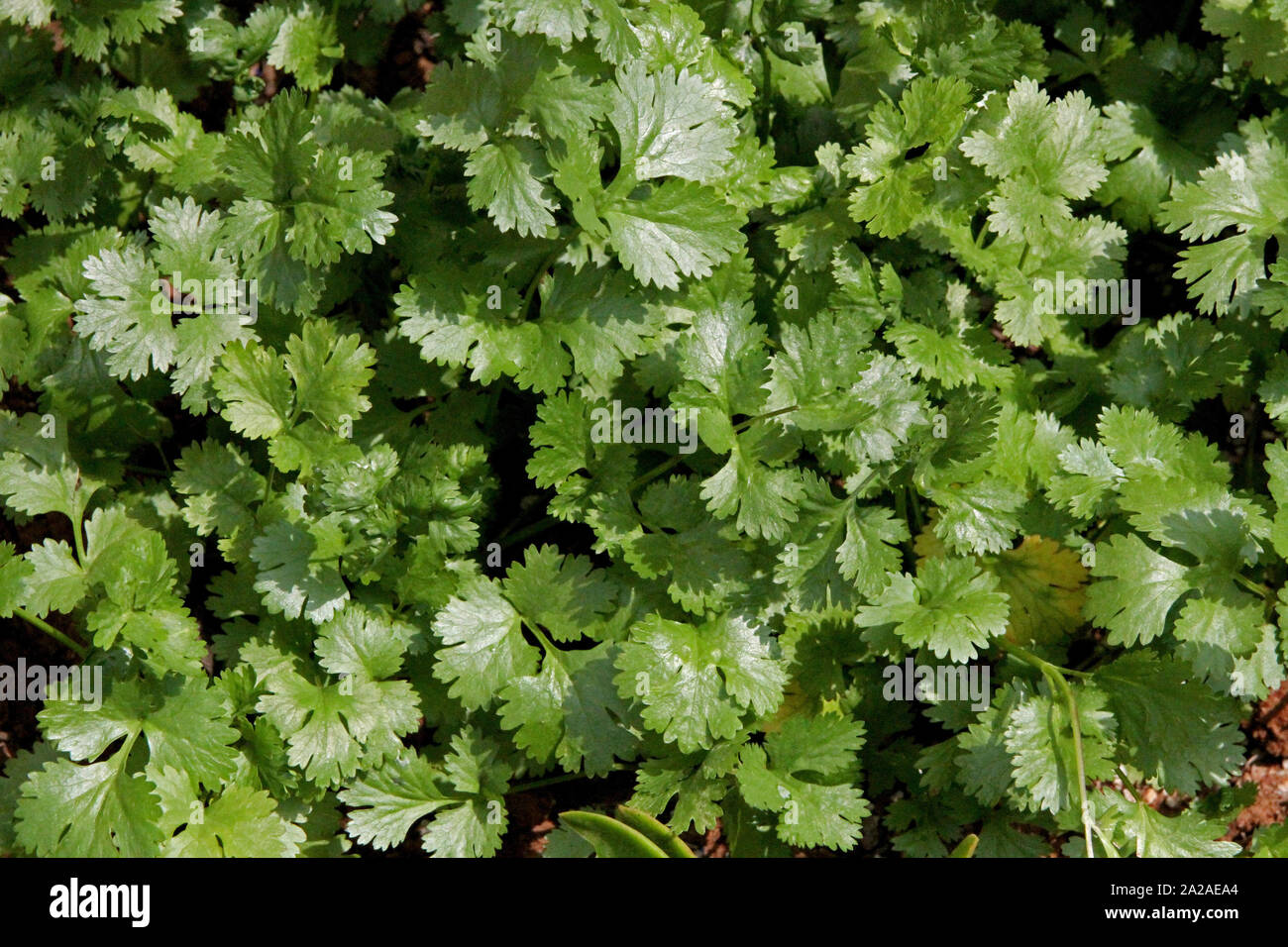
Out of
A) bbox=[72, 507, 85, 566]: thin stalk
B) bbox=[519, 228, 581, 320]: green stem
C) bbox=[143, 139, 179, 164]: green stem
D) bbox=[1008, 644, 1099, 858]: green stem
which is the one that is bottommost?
bbox=[1008, 644, 1099, 858]: green stem

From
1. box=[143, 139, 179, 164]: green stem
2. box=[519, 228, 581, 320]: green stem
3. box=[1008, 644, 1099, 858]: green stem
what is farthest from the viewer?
box=[143, 139, 179, 164]: green stem

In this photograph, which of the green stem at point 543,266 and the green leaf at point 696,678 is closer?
the green leaf at point 696,678

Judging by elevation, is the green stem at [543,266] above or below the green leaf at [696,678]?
above

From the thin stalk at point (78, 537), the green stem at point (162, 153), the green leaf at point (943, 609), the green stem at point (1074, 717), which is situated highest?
the green stem at point (162, 153)

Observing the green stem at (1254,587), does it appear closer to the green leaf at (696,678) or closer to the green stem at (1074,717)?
the green stem at (1074,717)

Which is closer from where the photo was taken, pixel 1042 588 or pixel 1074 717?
pixel 1074 717

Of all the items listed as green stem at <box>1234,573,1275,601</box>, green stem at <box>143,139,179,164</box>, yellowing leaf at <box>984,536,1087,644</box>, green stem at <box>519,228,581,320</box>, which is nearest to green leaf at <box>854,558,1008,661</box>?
yellowing leaf at <box>984,536,1087,644</box>

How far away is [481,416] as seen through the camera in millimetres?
3129

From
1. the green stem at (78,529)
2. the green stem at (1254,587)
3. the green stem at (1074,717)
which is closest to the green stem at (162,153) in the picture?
the green stem at (78,529)

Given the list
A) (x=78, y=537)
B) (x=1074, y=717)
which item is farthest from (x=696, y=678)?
(x=78, y=537)

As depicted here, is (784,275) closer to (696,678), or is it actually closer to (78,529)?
(696,678)

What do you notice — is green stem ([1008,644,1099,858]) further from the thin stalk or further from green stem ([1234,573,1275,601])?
the thin stalk

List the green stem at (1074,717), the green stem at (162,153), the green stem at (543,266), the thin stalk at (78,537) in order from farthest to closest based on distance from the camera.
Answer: the green stem at (162,153) < the thin stalk at (78,537) < the green stem at (543,266) < the green stem at (1074,717)

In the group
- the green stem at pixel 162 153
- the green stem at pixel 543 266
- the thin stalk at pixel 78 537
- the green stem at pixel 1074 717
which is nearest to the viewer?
the green stem at pixel 1074 717
